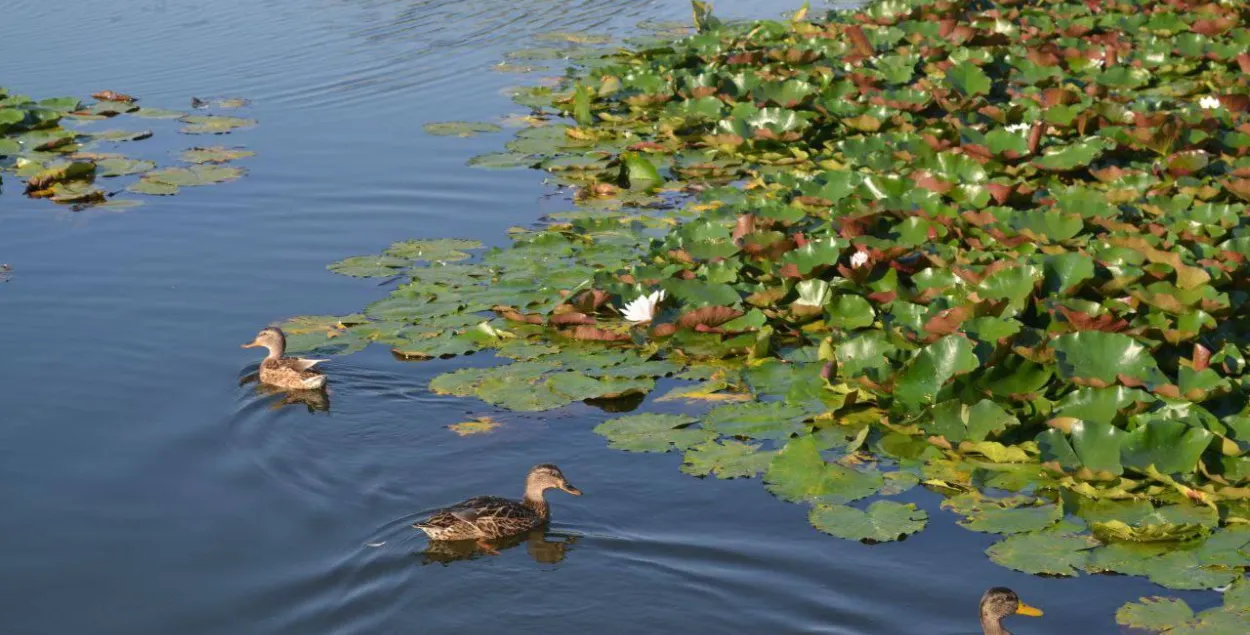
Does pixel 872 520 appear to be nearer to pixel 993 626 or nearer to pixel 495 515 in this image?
pixel 993 626

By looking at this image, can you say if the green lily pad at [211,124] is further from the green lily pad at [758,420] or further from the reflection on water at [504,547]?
the reflection on water at [504,547]

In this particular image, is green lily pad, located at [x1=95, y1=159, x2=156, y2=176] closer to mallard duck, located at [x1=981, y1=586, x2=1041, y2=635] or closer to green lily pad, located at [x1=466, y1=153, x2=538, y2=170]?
green lily pad, located at [x1=466, y1=153, x2=538, y2=170]

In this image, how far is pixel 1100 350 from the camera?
26.4ft

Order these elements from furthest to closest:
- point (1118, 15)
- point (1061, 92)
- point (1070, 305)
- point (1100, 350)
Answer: point (1118, 15)
point (1061, 92)
point (1070, 305)
point (1100, 350)

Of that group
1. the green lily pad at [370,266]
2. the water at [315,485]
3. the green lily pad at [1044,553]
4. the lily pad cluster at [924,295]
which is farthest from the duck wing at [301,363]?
the green lily pad at [1044,553]

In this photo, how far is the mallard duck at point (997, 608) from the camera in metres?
6.25

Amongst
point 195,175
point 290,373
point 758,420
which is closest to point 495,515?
point 758,420

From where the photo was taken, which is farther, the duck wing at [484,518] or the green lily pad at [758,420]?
the green lily pad at [758,420]

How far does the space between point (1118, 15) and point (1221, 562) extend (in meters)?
12.5

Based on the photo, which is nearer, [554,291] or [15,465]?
[15,465]

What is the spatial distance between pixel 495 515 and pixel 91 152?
9844 mm

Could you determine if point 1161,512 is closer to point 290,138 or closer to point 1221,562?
point 1221,562

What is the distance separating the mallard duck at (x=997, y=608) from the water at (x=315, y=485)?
269 millimetres

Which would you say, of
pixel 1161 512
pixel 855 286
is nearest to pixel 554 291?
pixel 855 286
